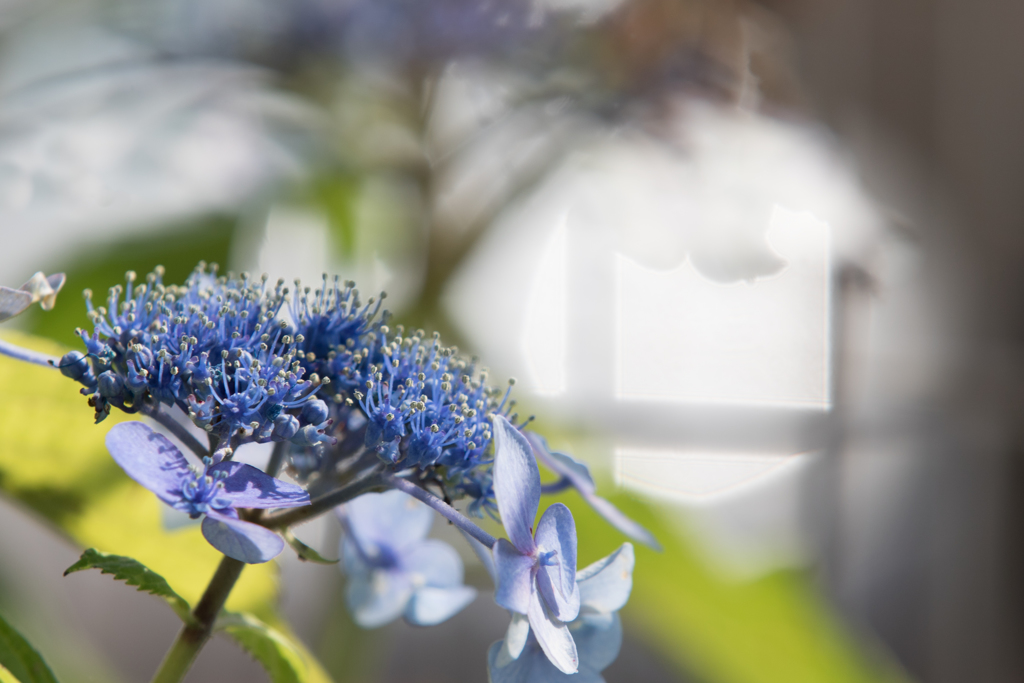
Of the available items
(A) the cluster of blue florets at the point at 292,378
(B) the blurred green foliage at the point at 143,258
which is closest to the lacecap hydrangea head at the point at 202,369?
(A) the cluster of blue florets at the point at 292,378

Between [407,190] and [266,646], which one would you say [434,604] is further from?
[407,190]

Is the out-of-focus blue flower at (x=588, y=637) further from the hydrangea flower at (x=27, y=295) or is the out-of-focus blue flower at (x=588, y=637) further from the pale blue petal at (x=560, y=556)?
the hydrangea flower at (x=27, y=295)

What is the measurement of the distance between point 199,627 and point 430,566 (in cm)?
8

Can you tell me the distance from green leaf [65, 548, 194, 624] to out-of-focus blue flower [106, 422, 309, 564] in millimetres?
30

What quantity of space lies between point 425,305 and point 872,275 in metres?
0.27

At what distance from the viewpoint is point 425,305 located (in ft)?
1.56

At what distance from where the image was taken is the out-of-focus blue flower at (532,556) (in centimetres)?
14

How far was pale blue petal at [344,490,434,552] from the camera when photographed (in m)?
0.24

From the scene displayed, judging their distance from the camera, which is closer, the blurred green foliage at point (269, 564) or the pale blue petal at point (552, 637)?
the pale blue petal at point (552, 637)

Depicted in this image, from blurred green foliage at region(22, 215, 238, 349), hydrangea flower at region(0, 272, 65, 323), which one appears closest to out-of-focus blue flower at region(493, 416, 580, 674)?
hydrangea flower at region(0, 272, 65, 323)

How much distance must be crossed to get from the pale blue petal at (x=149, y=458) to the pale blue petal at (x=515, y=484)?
0.06 meters

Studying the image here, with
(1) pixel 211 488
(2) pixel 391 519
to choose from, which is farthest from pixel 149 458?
(2) pixel 391 519

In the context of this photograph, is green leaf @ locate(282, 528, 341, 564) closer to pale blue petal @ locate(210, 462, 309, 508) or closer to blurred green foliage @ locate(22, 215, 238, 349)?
pale blue petal @ locate(210, 462, 309, 508)

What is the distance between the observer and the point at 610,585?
0.18 m
